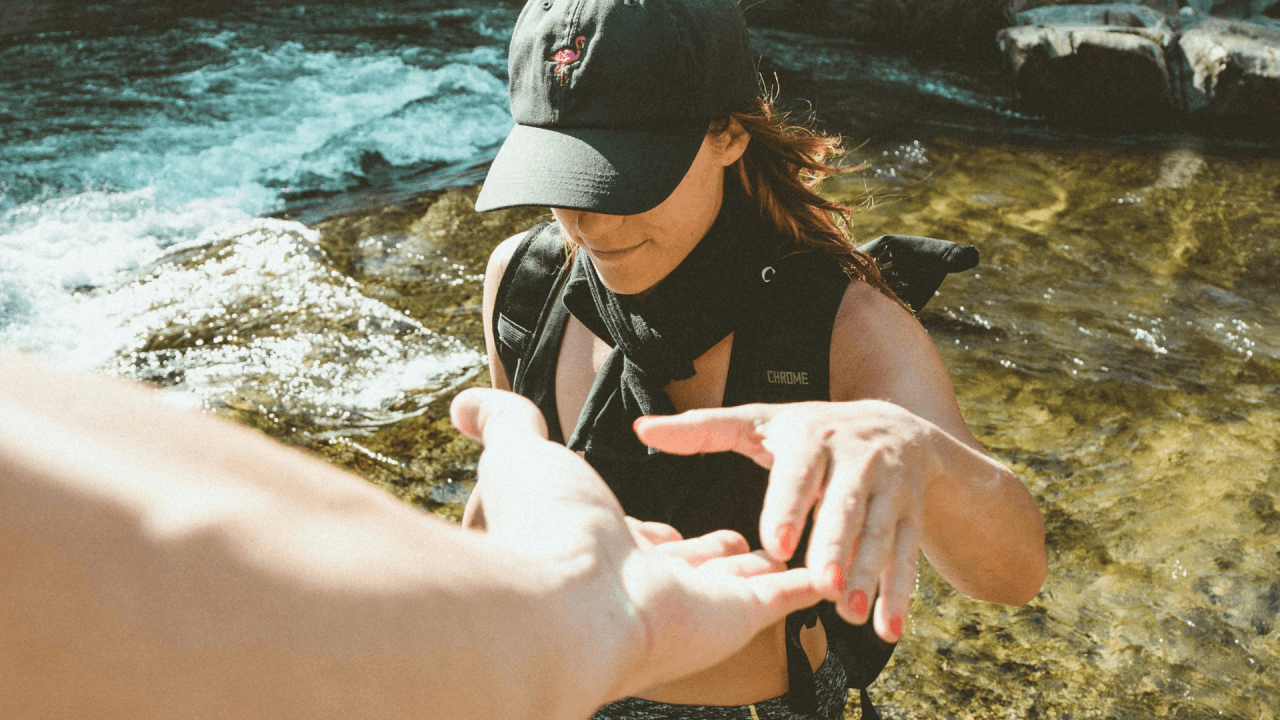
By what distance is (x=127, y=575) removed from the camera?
0.45 meters

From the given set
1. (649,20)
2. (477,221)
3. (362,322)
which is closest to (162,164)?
(477,221)

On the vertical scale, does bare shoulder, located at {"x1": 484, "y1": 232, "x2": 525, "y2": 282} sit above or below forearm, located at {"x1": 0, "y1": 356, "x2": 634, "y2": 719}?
below

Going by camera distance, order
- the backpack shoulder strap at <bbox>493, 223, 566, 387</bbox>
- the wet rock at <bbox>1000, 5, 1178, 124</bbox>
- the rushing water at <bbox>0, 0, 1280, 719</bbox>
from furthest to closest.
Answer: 1. the wet rock at <bbox>1000, 5, 1178, 124</bbox>
2. the rushing water at <bbox>0, 0, 1280, 719</bbox>
3. the backpack shoulder strap at <bbox>493, 223, 566, 387</bbox>

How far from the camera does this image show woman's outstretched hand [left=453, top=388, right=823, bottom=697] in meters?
0.76

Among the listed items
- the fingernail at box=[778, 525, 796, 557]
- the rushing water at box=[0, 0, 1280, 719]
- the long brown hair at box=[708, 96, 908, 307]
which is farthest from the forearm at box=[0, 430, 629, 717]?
the rushing water at box=[0, 0, 1280, 719]

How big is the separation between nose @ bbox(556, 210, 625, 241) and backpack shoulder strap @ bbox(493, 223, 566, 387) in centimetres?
28

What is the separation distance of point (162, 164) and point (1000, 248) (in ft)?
20.6

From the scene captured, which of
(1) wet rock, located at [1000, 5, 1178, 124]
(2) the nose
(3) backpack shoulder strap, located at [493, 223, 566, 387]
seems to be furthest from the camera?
(1) wet rock, located at [1000, 5, 1178, 124]

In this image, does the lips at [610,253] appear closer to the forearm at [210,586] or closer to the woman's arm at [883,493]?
the woman's arm at [883,493]

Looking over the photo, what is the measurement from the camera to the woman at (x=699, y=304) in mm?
1614

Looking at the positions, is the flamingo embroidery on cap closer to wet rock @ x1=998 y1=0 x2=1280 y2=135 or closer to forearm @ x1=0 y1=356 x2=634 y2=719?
forearm @ x1=0 y1=356 x2=634 y2=719

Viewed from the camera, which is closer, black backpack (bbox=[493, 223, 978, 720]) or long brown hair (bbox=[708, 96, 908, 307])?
black backpack (bbox=[493, 223, 978, 720])

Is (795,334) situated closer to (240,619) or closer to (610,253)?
(610,253)

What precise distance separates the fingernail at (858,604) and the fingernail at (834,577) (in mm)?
18
